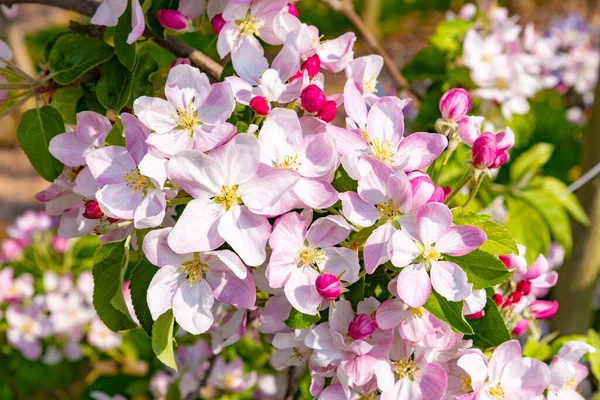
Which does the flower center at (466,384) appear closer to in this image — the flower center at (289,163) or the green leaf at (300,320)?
the green leaf at (300,320)

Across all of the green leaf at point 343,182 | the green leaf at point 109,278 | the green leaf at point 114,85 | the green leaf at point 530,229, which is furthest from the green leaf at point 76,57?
the green leaf at point 530,229

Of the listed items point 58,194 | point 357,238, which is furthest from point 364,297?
point 58,194

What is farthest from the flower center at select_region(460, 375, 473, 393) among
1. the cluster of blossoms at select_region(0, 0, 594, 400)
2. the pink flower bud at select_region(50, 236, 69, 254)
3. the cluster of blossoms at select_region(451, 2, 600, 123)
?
the pink flower bud at select_region(50, 236, 69, 254)

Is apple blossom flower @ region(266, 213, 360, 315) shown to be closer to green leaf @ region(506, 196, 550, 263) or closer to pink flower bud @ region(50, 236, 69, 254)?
green leaf @ region(506, 196, 550, 263)

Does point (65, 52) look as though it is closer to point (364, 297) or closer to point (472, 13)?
point (364, 297)

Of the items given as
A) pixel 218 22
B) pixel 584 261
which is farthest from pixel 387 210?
pixel 584 261

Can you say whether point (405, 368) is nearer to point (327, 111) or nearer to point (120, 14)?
point (327, 111)
